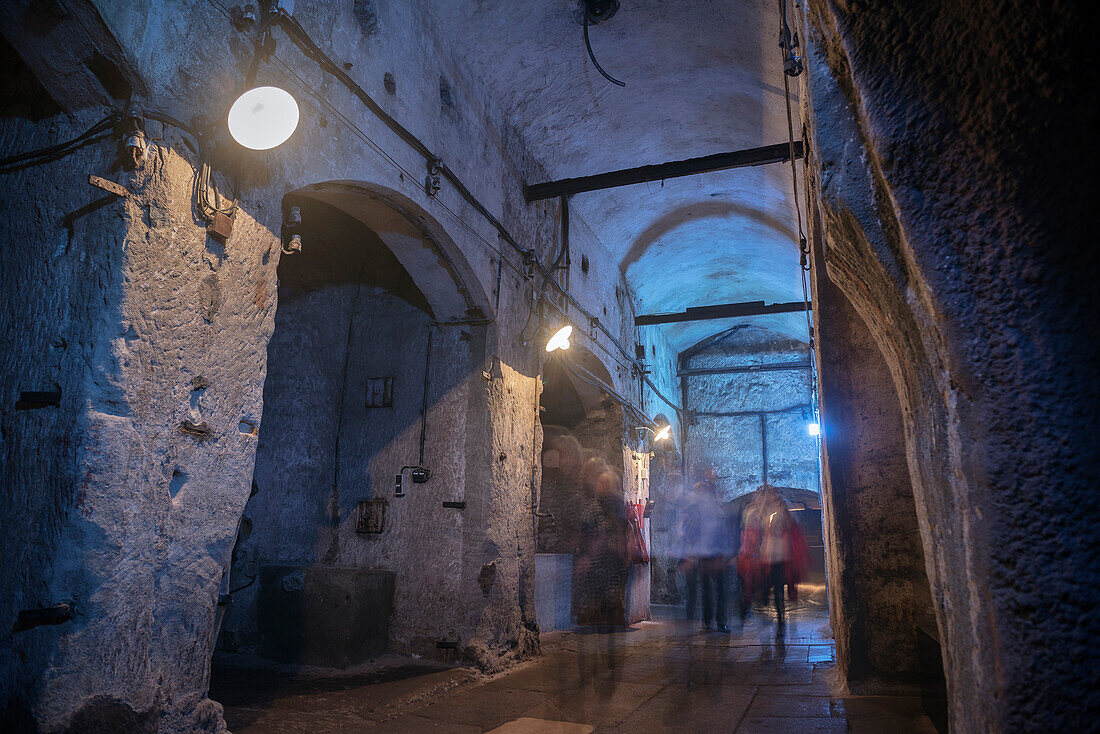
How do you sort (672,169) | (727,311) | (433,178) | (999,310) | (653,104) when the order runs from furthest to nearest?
(727,311) < (653,104) < (672,169) < (433,178) < (999,310)

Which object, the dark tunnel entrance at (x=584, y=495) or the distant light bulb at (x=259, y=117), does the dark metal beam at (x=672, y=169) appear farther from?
the distant light bulb at (x=259, y=117)

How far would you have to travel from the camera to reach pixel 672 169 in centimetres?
603

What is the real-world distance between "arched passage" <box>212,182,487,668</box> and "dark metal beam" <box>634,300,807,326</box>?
503cm

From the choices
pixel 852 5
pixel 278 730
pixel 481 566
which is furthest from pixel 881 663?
pixel 852 5

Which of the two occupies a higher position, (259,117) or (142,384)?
(259,117)

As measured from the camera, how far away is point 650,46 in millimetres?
5500

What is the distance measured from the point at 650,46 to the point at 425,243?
2.55 metres

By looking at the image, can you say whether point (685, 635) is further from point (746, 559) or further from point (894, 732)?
point (894, 732)

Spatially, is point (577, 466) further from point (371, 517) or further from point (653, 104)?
point (653, 104)

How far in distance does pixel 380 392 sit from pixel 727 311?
5.61 m

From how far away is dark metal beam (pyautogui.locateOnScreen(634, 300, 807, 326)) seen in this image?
29.7ft

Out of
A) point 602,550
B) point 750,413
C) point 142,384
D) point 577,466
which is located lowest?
point 602,550

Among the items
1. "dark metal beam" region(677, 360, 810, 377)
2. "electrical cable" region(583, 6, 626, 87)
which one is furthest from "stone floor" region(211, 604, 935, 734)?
"dark metal beam" region(677, 360, 810, 377)

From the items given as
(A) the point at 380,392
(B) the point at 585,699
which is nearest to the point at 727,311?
(A) the point at 380,392
